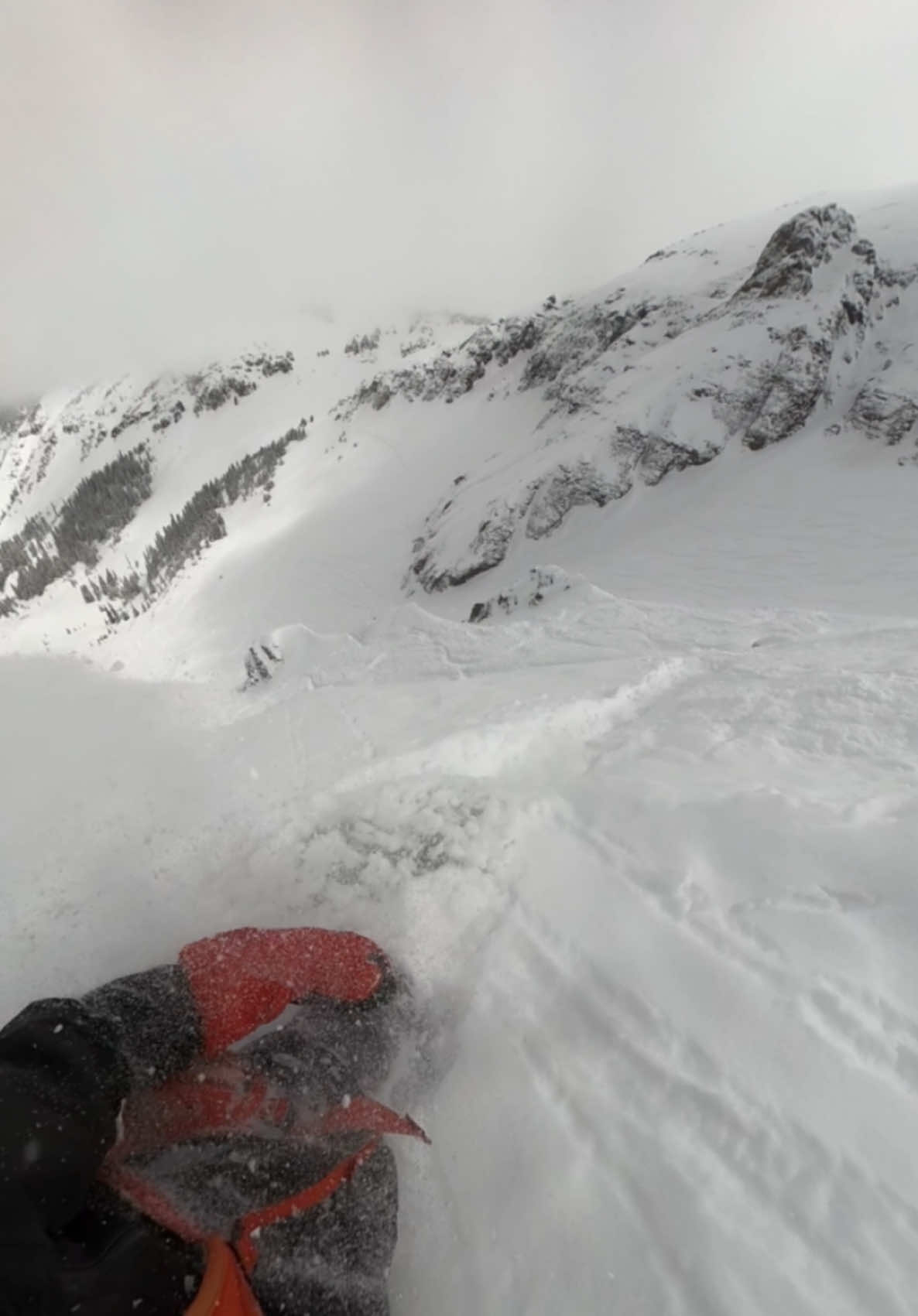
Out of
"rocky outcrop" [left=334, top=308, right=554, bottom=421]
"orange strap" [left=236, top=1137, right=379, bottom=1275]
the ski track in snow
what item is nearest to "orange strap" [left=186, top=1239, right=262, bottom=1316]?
"orange strap" [left=236, top=1137, right=379, bottom=1275]

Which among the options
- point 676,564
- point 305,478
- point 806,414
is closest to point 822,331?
point 806,414

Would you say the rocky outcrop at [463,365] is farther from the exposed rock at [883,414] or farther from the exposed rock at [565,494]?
the exposed rock at [883,414]

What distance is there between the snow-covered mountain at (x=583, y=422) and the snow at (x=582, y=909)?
14418 mm

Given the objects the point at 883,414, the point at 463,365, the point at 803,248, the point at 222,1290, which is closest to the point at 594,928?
the point at 222,1290

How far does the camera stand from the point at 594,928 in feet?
10.1

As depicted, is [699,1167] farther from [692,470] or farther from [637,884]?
[692,470]

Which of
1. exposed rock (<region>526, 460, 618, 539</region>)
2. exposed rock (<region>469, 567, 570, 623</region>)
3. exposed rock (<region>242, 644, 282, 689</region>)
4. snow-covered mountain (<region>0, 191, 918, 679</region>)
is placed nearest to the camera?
exposed rock (<region>242, 644, 282, 689</region>)

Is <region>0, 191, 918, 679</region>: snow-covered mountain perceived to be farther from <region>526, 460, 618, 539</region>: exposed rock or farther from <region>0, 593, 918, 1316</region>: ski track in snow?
<region>0, 593, 918, 1316</region>: ski track in snow

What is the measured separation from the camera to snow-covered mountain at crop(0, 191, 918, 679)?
21.5 metres

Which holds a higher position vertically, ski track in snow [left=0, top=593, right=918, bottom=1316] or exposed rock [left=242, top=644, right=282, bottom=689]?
ski track in snow [left=0, top=593, right=918, bottom=1316]

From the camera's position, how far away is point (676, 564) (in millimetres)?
16750

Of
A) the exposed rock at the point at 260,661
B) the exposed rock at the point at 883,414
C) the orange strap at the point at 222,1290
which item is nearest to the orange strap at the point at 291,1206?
the orange strap at the point at 222,1290

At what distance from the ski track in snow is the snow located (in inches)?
0.5

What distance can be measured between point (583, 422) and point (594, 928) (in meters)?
25.8
